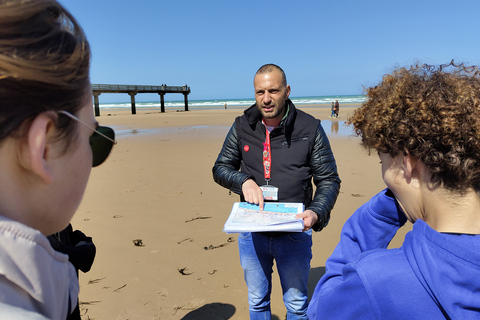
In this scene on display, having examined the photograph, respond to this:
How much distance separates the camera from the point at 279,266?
2602 mm

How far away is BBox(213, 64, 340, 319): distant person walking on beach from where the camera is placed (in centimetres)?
253

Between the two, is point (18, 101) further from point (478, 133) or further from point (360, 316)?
point (478, 133)

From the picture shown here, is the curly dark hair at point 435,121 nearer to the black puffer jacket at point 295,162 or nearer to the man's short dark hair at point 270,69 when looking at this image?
the black puffer jacket at point 295,162

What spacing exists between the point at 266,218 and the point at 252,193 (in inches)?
12.2

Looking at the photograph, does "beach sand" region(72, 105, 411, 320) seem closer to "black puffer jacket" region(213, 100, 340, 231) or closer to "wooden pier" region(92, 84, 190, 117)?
"black puffer jacket" region(213, 100, 340, 231)

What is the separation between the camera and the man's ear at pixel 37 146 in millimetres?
655

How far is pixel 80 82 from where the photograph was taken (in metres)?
0.77

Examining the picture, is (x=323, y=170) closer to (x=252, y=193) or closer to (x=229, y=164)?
(x=252, y=193)

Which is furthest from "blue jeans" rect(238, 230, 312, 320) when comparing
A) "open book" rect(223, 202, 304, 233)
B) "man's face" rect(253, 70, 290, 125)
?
"man's face" rect(253, 70, 290, 125)

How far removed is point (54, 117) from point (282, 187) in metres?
2.11

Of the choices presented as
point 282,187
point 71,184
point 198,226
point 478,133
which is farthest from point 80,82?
point 198,226

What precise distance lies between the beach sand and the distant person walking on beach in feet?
1.75

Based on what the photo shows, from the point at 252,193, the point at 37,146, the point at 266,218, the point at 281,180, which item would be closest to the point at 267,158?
the point at 281,180

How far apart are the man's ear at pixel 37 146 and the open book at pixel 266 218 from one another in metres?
1.52
